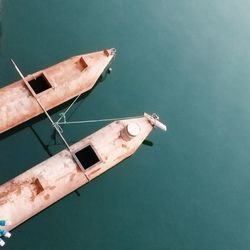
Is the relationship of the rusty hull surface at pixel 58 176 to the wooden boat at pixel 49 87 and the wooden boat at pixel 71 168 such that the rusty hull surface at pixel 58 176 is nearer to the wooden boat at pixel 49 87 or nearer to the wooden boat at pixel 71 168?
the wooden boat at pixel 71 168

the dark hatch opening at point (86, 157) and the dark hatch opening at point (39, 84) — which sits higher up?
the dark hatch opening at point (39, 84)

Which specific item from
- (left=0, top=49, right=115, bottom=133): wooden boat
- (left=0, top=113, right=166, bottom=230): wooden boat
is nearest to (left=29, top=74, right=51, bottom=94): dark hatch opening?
(left=0, top=49, right=115, bottom=133): wooden boat

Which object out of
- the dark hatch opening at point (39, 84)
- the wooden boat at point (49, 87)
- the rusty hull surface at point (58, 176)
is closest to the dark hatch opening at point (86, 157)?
the rusty hull surface at point (58, 176)

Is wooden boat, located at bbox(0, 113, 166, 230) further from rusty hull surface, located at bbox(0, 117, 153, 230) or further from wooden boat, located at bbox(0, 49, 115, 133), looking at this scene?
wooden boat, located at bbox(0, 49, 115, 133)

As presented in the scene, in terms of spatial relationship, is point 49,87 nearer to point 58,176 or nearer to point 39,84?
point 39,84

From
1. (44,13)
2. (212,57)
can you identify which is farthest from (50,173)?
(212,57)

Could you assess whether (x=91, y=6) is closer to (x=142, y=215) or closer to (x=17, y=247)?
(x=142, y=215)
